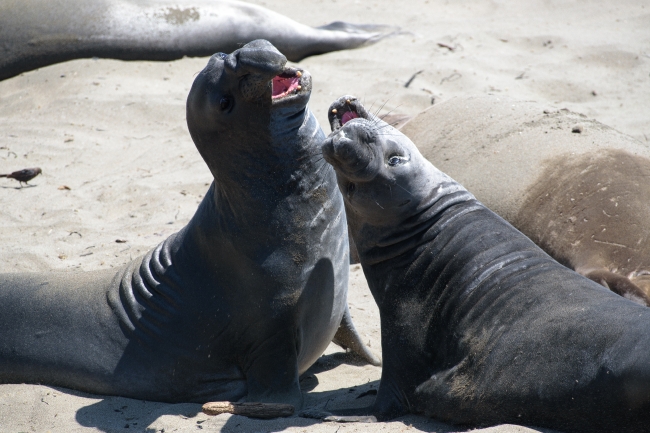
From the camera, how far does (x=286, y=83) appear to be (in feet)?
12.4

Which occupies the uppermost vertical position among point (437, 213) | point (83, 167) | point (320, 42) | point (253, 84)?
point (253, 84)

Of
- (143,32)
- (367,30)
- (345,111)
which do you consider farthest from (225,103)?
(367,30)

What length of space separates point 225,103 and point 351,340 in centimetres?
150

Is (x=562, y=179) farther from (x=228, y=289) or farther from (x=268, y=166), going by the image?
(x=228, y=289)

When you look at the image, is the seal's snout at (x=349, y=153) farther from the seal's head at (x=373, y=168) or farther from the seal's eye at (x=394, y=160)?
the seal's eye at (x=394, y=160)

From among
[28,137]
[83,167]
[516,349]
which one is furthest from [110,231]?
[516,349]

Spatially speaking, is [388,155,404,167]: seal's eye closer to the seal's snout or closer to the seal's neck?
the seal's snout

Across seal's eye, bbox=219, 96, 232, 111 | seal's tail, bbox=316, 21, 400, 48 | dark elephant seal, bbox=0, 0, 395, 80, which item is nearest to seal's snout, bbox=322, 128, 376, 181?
seal's eye, bbox=219, 96, 232, 111

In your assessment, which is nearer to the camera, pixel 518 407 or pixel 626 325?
pixel 626 325

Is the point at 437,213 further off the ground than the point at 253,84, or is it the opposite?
the point at 253,84

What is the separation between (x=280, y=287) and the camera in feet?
12.3

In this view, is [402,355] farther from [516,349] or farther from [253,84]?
[253,84]

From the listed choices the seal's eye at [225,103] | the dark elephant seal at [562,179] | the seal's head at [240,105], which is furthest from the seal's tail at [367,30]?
the seal's eye at [225,103]

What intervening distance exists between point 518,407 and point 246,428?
1.17 metres
